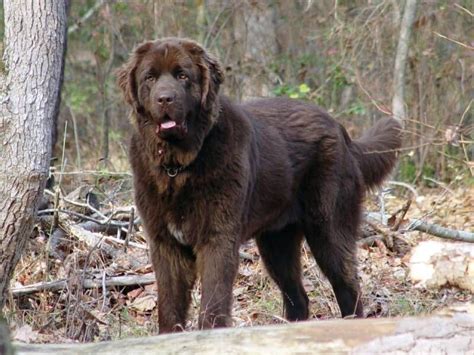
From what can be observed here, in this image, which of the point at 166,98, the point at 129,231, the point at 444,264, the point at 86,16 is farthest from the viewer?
the point at 86,16

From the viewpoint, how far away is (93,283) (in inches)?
293

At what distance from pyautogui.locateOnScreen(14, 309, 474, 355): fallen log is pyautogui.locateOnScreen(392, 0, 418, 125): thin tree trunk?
29.3 ft

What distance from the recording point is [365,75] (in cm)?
1423

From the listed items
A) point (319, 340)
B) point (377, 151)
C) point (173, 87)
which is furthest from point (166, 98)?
point (319, 340)

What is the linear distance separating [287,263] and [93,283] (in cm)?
152

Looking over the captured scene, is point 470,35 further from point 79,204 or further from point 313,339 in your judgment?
point 313,339

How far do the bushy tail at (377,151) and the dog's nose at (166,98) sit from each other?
2.13 meters

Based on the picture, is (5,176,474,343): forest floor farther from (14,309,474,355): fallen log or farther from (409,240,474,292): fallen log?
(409,240,474,292): fallen log

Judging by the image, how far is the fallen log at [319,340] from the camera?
3.78 metres

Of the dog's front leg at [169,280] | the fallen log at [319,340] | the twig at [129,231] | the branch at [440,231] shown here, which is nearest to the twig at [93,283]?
the twig at [129,231]

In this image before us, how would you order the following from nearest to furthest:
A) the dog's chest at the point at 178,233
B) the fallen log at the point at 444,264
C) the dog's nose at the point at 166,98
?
the fallen log at the point at 444,264
the dog's nose at the point at 166,98
the dog's chest at the point at 178,233

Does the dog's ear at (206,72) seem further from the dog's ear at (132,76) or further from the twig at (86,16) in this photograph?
the twig at (86,16)

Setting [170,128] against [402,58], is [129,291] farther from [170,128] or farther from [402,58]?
[402,58]

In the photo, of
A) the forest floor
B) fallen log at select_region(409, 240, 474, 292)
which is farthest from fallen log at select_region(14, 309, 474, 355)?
the forest floor
